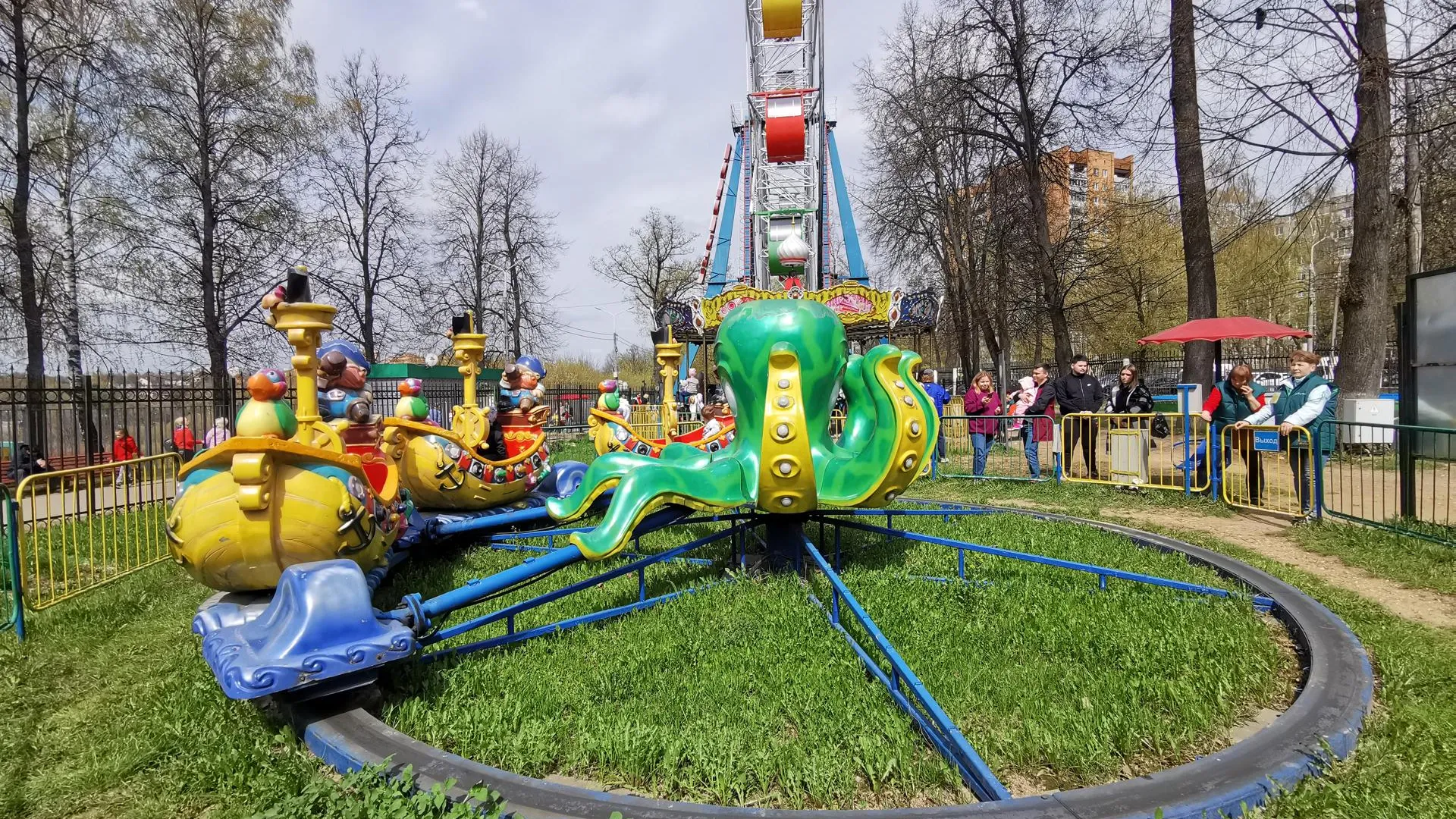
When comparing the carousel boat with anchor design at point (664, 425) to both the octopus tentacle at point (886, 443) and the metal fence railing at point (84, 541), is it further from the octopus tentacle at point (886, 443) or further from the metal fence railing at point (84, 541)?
the metal fence railing at point (84, 541)

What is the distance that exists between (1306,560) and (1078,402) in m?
5.19

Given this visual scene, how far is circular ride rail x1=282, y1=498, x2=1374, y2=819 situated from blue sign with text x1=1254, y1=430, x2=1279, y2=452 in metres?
5.04

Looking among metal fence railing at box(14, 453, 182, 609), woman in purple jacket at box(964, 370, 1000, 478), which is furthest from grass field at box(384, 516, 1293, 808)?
woman in purple jacket at box(964, 370, 1000, 478)

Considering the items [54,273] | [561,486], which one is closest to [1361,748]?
[561,486]

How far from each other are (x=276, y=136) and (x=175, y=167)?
77.2 inches

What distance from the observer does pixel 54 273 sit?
46.7 ft

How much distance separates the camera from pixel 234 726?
10.3 feet

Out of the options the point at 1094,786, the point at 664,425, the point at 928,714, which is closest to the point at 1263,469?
the point at 664,425

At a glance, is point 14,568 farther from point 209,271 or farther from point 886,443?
point 209,271

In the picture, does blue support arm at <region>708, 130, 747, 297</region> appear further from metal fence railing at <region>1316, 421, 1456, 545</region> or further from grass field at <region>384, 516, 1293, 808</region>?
grass field at <region>384, 516, 1293, 808</region>

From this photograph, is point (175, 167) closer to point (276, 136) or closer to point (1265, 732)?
point (276, 136)

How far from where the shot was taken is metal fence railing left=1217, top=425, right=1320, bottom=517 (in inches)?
290

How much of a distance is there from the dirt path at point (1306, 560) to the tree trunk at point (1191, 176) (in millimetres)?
6815

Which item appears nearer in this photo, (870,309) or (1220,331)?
(1220,331)
